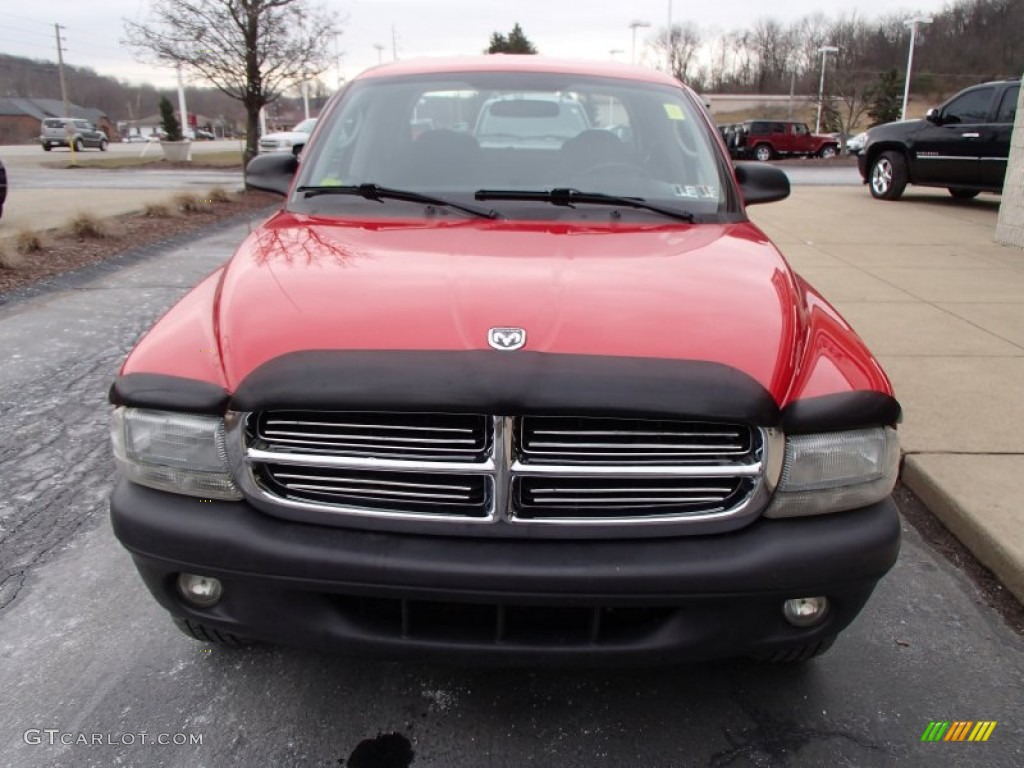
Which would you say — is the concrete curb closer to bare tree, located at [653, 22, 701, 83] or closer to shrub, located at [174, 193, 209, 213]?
shrub, located at [174, 193, 209, 213]

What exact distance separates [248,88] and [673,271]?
54.8ft

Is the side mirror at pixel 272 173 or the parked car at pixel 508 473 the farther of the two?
the side mirror at pixel 272 173

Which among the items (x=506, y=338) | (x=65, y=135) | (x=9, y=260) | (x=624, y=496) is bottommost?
(x=9, y=260)

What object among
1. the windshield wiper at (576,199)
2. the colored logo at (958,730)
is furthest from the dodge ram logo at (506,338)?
the colored logo at (958,730)

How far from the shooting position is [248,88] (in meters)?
16.9

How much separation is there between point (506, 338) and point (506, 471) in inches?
12.1

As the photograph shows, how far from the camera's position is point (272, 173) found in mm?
3561

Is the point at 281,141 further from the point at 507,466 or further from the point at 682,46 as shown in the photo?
the point at 682,46

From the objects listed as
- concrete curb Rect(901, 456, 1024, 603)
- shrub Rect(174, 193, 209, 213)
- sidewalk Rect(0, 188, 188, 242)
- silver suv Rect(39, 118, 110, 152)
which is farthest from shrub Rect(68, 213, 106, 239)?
silver suv Rect(39, 118, 110, 152)

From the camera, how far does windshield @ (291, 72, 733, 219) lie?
305 centimetres

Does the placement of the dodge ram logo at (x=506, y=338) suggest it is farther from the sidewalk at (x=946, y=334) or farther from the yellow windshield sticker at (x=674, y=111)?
the sidewalk at (x=946, y=334)

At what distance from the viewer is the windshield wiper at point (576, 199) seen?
293 cm

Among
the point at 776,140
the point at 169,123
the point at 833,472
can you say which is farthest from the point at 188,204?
the point at 776,140

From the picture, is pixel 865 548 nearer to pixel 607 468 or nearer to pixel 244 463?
pixel 607 468
